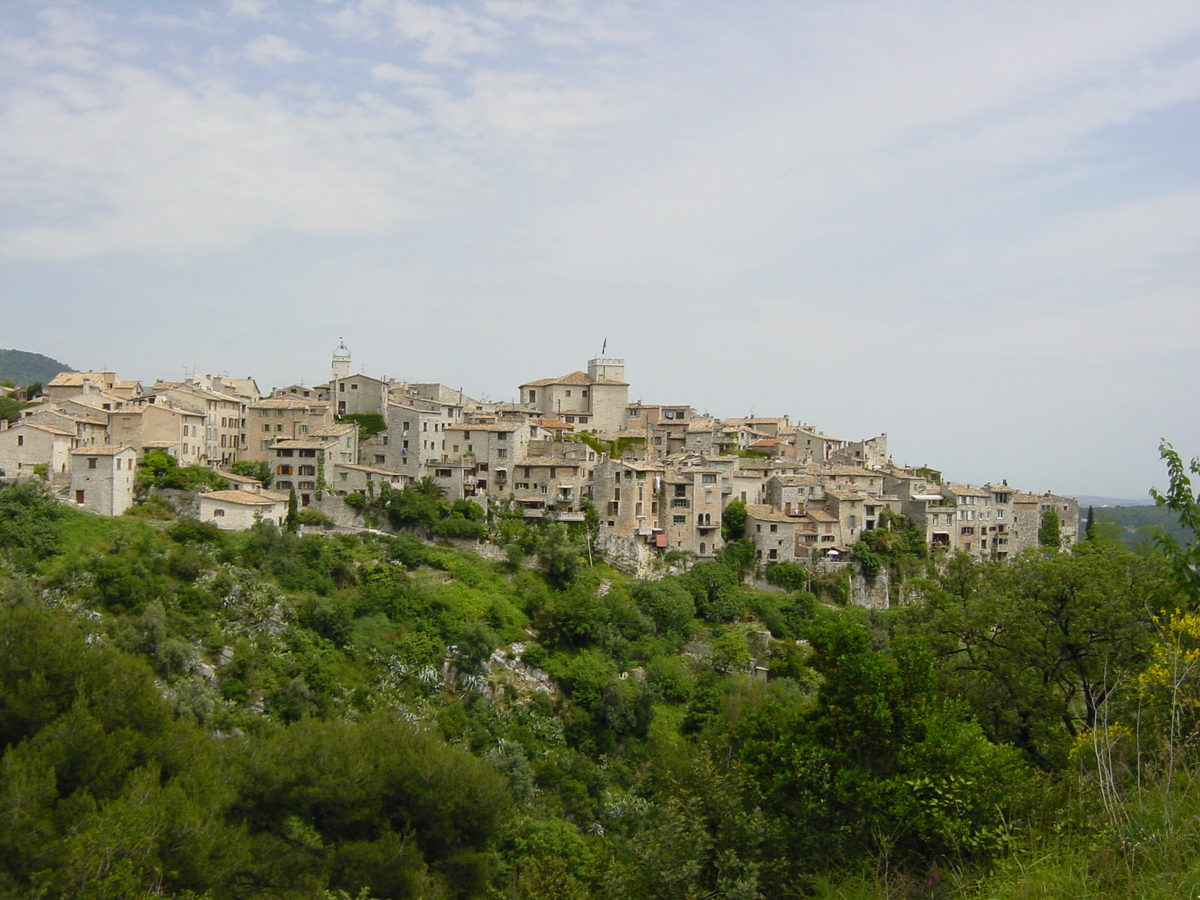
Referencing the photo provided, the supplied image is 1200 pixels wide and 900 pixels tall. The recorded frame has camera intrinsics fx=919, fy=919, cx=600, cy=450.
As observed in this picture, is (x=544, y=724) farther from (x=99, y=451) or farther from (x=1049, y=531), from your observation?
(x=1049, y=531)

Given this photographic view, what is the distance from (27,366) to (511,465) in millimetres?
113009

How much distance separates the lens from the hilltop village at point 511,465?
42906 mm

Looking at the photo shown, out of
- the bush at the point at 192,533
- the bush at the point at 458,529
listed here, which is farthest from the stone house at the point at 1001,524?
the bush at the point at 192,533

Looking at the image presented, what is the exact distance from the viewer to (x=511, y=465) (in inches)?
1934

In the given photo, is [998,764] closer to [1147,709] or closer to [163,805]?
[1147,709]

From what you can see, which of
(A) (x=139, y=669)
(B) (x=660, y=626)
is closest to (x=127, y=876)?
(A) (x=139, y=669)

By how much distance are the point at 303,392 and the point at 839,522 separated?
33.8 meters

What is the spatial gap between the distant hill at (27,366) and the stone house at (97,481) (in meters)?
86.7

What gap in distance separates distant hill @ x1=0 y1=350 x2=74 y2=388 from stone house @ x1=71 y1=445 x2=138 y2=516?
86.7 m

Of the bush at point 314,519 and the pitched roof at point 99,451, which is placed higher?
the pitched roof at point 99,451

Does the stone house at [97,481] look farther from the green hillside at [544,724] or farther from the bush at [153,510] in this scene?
the green hillside at [544,724]

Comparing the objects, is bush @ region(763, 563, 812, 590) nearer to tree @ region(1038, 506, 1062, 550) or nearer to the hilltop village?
the hilltop village

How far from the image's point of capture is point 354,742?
A: 21.0 m

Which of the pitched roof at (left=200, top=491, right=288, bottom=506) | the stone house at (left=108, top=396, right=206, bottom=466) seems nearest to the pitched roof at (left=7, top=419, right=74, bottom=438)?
the stone house at (left=108, top=396, right=206, bottom=466)
